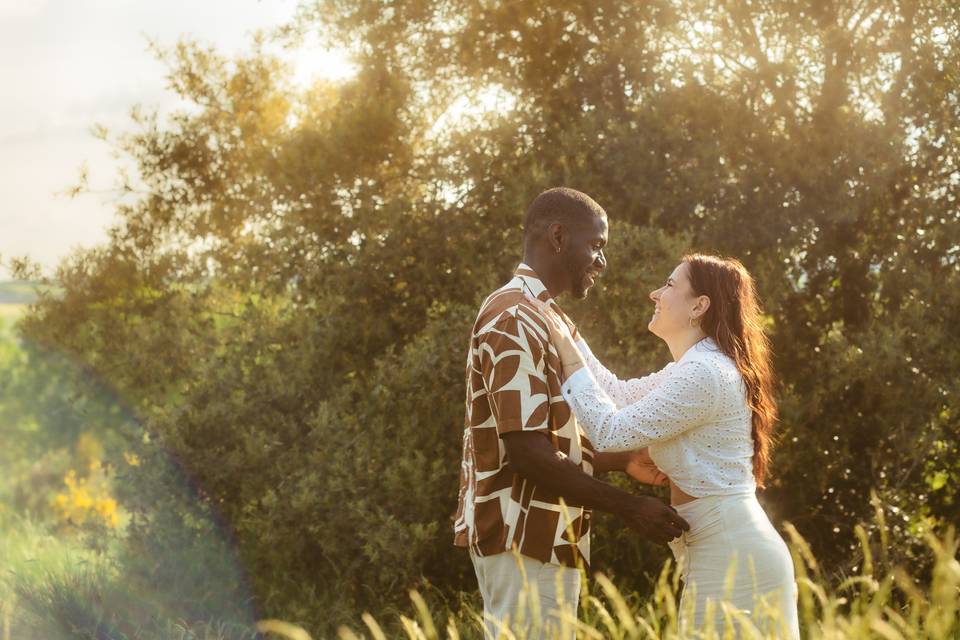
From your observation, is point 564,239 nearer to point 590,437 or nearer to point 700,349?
point 700,349

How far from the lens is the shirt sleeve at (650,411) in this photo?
3428 mm

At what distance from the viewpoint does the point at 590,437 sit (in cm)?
346

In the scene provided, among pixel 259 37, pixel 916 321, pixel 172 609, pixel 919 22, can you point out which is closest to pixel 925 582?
pixel 916 321

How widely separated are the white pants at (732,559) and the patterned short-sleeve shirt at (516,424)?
40 cm

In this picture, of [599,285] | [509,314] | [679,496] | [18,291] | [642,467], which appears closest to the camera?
[509,314]

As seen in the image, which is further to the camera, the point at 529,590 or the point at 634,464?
the point at 634,464

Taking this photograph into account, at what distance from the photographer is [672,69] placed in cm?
832

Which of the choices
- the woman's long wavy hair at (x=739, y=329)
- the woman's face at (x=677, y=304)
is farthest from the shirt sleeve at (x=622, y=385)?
the woman's long wavy hair at (x=739, y=329)

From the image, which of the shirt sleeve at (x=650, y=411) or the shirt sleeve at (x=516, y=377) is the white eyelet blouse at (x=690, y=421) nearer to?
the shirt sleeve at (x=650, y=411)

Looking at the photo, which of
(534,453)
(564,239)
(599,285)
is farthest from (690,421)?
(599,285)

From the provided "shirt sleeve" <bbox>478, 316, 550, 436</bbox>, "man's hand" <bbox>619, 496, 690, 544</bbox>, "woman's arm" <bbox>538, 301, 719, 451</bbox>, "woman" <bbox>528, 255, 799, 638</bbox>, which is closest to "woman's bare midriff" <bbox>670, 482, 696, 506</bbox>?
"woman" <bbox>528, 255, 799, 638</bbox>

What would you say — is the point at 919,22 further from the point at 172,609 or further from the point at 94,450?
the point at 94,450

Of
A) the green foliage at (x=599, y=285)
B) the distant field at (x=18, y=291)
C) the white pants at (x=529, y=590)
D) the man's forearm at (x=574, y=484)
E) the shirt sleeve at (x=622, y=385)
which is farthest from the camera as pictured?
the distant field at (x=18, y=291)

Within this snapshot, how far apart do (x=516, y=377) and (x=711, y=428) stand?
693 mm
